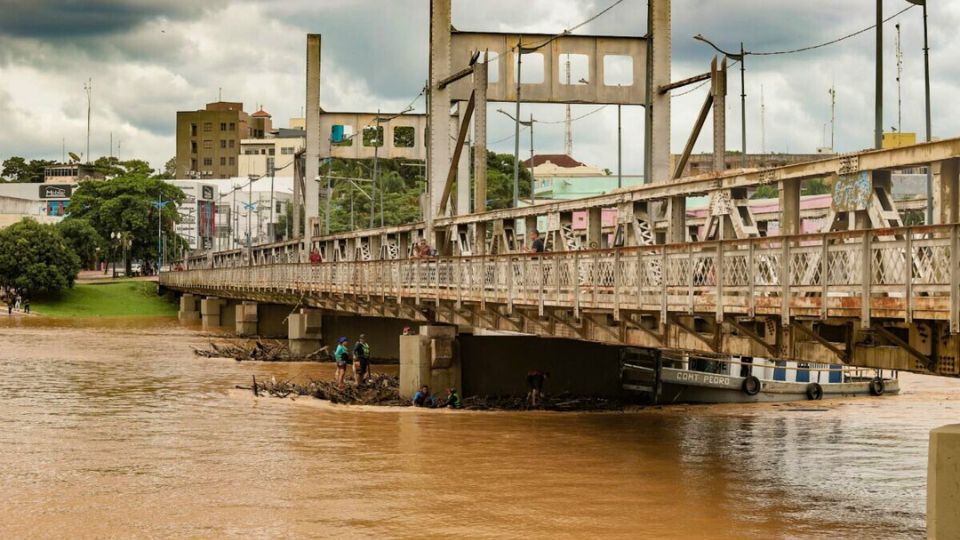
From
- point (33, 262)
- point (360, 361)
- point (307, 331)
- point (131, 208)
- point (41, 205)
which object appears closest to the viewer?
point (360, 361)

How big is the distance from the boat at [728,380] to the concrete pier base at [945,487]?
20.9 metres

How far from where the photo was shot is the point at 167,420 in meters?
34.3

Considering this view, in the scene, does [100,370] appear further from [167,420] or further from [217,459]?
[217,459]

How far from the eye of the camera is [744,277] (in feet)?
69.1

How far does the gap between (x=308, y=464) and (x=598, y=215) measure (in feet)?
30.7

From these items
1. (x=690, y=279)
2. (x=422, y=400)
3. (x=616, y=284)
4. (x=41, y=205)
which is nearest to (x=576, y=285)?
(x=616, y=284)

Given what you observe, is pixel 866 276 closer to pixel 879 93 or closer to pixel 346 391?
pixel 879 93

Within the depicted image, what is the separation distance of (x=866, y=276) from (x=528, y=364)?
21544mm

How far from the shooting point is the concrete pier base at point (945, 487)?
50.1 feet

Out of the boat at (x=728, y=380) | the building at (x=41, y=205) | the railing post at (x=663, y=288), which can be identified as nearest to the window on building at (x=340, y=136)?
the boat at (x=728, y=380)

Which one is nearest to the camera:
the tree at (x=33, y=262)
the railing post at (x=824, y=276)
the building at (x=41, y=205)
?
the railing post at (x=824, y=276)

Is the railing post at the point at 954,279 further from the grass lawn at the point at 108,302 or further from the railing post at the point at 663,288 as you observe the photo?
the grass lawn at the point at 108,302

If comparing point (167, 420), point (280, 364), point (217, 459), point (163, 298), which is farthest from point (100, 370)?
point (163, 298)

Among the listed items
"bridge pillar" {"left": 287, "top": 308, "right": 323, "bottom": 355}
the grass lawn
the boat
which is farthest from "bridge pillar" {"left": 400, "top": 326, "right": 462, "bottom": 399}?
the grass lawn
